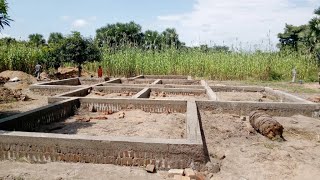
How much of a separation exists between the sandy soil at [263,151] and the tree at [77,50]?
32.2 ft

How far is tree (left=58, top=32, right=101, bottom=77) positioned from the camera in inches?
560

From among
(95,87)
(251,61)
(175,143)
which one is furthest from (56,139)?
(251,61)

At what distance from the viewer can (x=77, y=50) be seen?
46.7ft

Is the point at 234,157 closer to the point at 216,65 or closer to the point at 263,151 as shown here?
the point at 263,151

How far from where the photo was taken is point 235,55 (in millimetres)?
17000

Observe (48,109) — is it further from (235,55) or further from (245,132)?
(235,55)

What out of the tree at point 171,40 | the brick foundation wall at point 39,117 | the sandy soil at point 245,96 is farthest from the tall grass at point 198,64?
the brick foundation wall at point 39,117

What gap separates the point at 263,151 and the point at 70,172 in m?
2.56

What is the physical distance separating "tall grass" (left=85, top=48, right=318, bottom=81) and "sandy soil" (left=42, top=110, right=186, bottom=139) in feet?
32.8

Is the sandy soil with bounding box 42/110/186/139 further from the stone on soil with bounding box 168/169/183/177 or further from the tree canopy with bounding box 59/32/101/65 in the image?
the tree canopy with bounding box 59/32/101/65

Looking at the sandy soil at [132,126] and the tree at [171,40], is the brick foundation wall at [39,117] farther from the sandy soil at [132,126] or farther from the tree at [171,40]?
the tree at [171,40]

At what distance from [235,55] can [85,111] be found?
12.1 m

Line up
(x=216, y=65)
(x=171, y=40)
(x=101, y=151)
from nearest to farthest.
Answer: (x=101, y=151) < (x=216, y=65) < (x=171, y=40)

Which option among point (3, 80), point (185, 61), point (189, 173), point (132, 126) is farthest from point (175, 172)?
point (185, 61)
